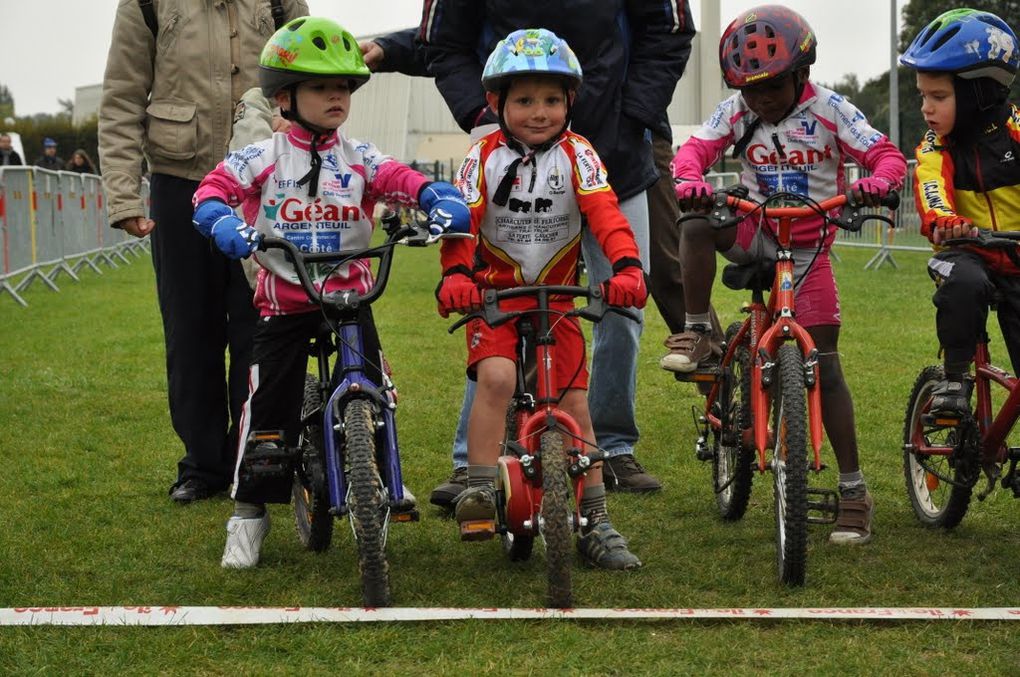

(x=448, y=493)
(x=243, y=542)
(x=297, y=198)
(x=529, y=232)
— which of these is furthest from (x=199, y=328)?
(x=529, y=232)

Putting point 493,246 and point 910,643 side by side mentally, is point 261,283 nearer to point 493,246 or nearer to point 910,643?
point 493,246

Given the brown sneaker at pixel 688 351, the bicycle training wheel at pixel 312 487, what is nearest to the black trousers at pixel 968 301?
the brown sneaker at pixel 688 351

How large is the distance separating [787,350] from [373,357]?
1.44 meters

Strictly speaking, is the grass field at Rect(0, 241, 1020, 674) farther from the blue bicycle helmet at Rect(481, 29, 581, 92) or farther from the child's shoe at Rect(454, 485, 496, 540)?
the blue bicycle helmet at Rect(481, 29, 581, 92)

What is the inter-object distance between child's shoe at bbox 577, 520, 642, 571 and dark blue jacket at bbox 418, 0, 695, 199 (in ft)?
5.89

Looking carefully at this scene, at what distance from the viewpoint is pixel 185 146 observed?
664 centimetres

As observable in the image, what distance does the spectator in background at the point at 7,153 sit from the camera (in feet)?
89.4

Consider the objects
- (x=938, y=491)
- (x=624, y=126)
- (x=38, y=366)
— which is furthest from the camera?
(x=38, y=366)

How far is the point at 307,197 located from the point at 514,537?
1.42 metres

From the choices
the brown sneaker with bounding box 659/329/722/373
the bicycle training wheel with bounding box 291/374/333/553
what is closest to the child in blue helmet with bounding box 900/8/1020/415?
the brown sneaker with bounding box 659/329/722/373

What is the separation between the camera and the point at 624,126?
22.0 ft

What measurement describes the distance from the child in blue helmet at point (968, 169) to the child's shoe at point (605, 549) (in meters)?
1.32

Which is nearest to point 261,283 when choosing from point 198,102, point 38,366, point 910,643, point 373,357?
point 373,357

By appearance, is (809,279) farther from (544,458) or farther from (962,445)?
(544,458)
